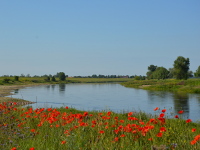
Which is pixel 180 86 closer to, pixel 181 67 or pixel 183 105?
pixel 181 67

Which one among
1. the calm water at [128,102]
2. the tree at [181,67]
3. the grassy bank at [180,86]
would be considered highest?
the tree at [181,67]

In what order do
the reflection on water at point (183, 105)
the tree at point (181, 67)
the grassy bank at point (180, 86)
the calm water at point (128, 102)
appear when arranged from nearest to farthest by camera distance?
the reflection on water at point (183, 105) < the calm water at point (128, 102) < the grassy bank at point (180, 86) < the tree at point (181, 67)

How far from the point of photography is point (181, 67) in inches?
3403

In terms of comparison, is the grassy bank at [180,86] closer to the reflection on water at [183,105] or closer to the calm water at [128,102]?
the calm water at [128,102]

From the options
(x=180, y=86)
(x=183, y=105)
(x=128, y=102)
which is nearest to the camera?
(x=183, y=105)

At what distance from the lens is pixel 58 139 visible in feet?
21.9

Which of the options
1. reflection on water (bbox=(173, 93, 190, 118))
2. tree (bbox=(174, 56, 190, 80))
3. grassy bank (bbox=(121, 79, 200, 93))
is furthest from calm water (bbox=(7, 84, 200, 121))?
tree (bbox=(174, 56, 190, 80))

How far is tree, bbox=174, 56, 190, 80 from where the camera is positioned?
86.3 m

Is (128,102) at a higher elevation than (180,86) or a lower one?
lower

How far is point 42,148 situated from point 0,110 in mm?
5565

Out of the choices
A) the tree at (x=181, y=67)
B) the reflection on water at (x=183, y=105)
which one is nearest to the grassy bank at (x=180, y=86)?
the tree at (x=181, y=67)

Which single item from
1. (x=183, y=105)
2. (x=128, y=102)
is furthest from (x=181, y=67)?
(x=183, y=105)

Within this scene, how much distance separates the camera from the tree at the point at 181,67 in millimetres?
86312

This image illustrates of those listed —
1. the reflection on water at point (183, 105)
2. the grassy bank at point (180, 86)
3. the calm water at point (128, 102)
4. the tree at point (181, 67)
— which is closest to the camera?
the reflection on water at point (183, 105)
